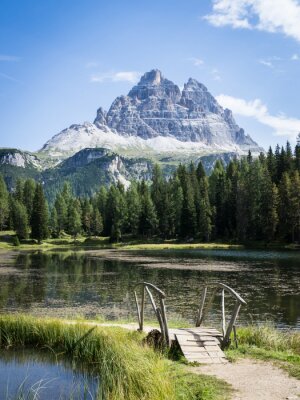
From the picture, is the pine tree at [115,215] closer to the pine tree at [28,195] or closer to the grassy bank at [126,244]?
the grassy bank at [126,244]

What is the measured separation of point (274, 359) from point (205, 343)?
269 cm

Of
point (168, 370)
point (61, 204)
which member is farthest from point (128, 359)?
point (61, 204)

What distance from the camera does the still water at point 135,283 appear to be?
33.0 meters

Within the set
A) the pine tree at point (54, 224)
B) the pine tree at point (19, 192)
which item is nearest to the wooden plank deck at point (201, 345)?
the pine tree at point (54, 224)

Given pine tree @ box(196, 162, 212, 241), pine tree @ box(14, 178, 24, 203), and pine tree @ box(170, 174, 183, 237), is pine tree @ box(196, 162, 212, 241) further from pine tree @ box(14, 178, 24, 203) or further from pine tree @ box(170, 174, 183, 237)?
pine tree @ box(14, 178, 24, 203)

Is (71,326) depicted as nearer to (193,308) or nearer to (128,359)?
(128,359)

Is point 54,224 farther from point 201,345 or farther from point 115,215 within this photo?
point 201,345

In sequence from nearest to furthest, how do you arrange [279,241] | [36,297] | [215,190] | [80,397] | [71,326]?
[80,397], [71,326], [36,297], [279,241], [215,190]

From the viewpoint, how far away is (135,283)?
159 ft

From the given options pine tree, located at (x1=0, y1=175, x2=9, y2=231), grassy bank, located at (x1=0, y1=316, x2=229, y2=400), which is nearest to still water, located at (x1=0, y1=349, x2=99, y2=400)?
grassy bank, located at (x1=0, y1=316, x2=229, y2=400)

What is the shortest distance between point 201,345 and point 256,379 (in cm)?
366

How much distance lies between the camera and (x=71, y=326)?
20859 millimetres

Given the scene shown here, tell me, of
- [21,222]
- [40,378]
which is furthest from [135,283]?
[21,222]

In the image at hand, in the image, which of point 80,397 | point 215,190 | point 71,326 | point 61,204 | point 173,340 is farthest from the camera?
point 61,204
